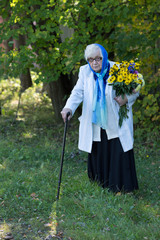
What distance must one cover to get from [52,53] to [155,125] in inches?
105

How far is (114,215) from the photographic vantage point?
4.18m

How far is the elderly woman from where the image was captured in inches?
177

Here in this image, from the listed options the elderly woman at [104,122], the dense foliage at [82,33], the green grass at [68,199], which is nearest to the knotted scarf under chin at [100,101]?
the elderly woman at [104,122]

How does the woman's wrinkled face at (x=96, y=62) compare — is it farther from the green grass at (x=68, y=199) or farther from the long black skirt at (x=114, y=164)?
the green grass at (x=68, y=199)

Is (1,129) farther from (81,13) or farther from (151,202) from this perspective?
(151,202)

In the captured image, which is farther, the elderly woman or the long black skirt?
the long black skirt

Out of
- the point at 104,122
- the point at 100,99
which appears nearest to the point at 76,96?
the point at 100,99

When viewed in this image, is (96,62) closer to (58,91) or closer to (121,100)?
(121,100)

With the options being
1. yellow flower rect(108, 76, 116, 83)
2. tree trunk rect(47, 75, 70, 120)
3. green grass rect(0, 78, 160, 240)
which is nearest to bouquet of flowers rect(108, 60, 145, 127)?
yellow flower rect(108, 76, 116, 83)

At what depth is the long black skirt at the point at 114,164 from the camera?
15.2ft

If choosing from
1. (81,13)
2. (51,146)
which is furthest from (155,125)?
(81,13)

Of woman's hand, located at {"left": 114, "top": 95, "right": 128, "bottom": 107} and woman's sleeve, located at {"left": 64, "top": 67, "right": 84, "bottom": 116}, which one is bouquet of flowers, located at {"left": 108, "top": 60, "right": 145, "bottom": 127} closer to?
woman's hand, located at {"left": 114, "top": 95, "right": 128, "bottom": 107}

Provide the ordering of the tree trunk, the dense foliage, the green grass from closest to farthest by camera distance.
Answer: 1. the green grass
2. the dense foliage
3. the tree trunk

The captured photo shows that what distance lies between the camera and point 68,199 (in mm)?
4637
